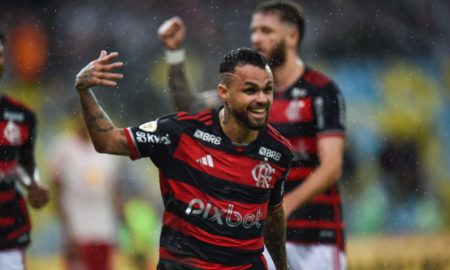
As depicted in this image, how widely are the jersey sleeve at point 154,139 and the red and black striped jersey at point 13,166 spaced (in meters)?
2.04

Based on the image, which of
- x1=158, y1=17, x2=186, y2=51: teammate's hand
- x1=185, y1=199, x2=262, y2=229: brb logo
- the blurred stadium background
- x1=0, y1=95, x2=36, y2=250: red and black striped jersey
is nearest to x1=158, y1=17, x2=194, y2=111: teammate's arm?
x1=158, y1=17, x2=186, y2=51: teammate's hand

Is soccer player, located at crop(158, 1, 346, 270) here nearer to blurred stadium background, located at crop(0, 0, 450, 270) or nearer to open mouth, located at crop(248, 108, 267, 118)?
open mouth, located at crop(248, 108, 267, 118)

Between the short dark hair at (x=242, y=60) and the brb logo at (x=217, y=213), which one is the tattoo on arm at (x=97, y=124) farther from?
the short dark hair at (x=242, y=60)

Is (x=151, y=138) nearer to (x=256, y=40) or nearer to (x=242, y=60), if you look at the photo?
(x=242, y=60)

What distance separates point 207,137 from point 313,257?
181 cm

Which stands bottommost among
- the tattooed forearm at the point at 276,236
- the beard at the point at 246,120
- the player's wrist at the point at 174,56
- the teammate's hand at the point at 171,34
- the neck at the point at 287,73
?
the tattooed forearm at the point at 276,236

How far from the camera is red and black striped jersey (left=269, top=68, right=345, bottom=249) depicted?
6930 mm

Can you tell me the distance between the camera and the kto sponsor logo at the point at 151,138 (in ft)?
17.3

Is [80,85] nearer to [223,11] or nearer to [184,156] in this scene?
[184,156]

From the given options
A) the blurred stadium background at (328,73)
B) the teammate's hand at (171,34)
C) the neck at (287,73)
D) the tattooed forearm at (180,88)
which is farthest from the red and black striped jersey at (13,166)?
the blurred stadium background at (328,73)

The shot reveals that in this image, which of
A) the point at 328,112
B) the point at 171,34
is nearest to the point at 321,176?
the point at 328,112

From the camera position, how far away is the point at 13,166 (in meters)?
7.26

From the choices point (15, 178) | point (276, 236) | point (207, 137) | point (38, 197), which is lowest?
point (276, 236)

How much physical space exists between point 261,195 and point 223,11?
10.6m
